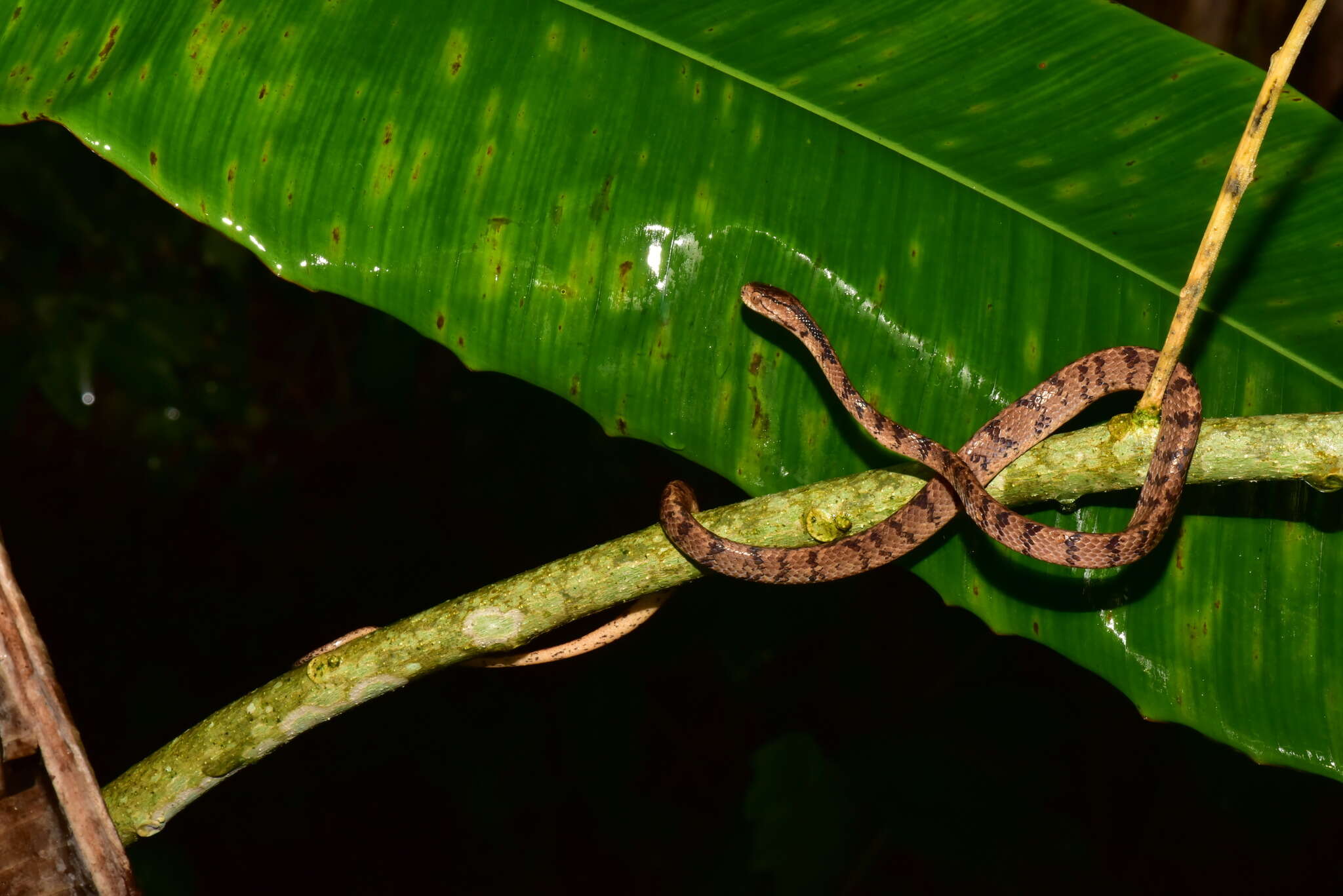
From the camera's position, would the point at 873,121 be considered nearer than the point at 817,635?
Yes

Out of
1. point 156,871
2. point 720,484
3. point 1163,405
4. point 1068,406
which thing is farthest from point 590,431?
point 1163,405

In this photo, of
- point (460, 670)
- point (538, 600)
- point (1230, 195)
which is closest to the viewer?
point (1230, 195)

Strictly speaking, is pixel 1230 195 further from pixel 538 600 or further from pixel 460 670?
pixel 460 670

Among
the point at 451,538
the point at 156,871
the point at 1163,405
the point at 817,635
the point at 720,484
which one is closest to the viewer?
the point at 1163,405

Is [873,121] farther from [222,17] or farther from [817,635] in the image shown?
[817,635]

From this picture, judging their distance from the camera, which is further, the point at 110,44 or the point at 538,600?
the point at 110,44

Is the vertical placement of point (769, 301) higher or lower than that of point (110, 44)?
lower

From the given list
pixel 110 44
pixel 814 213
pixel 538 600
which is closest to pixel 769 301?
pixel 814 213
